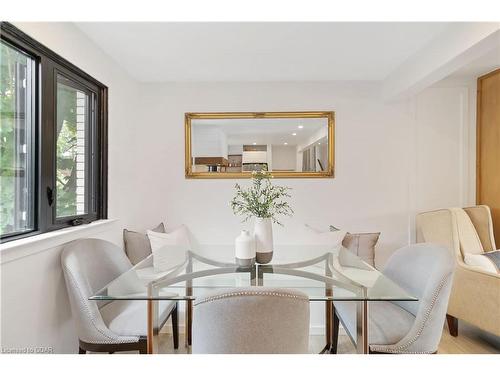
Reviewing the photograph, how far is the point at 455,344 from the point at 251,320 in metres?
2.16

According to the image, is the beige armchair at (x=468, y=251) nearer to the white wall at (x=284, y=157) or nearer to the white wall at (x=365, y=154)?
the white wall at (x=365, y=154)

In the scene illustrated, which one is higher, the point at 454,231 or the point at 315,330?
the point at 454,231

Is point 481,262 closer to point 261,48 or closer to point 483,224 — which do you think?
point 483,224

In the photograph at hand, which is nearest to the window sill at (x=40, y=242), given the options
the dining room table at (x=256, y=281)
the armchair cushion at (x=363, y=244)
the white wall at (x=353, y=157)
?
the dining room table at (x=256, y=281)

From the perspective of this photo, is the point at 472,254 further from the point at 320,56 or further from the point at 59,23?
the point at 59,23

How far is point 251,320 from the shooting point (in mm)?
1057

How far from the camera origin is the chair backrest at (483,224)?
260 cm

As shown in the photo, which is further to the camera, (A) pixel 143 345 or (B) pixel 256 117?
(B) pixel 256 117

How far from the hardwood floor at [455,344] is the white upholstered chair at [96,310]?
27.7 inches

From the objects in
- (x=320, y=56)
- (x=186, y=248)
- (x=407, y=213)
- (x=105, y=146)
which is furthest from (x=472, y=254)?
(x=105, y=146)

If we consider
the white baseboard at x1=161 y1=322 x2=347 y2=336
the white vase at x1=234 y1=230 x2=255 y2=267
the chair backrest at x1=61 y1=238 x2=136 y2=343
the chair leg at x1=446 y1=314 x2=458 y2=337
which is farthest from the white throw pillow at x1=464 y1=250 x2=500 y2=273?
the chair backrest at x1=61 y1=238 x2=136 y2=343

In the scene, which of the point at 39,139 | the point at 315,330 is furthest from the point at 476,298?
the point at 39,139

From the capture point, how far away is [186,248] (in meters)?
2.36

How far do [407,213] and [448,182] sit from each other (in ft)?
1.72
